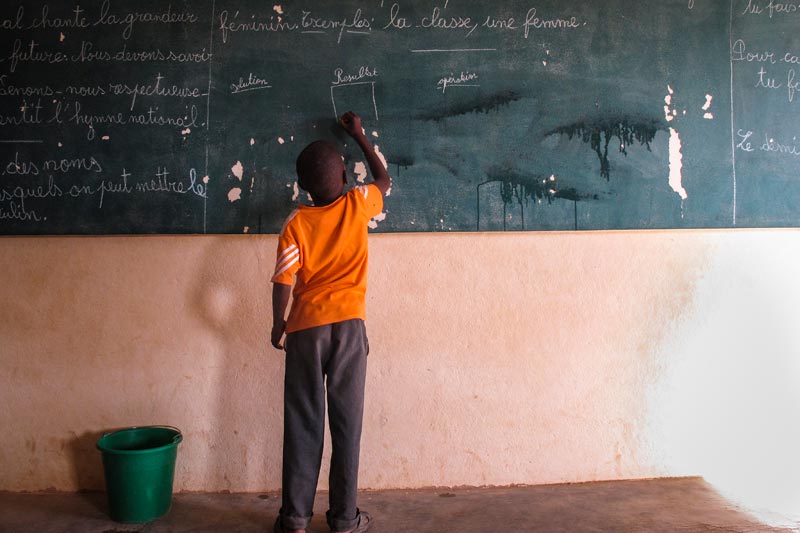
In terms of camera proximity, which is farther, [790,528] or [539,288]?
[539,288]

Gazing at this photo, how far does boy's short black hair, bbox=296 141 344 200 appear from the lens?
2277 millimetres

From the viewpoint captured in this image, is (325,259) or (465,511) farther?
(465,511)

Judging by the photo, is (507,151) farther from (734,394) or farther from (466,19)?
(734,394)

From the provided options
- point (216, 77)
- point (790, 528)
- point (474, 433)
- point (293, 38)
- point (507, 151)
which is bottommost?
point (790, 528)

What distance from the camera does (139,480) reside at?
8.07 ft

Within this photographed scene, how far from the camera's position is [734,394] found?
2855 mm

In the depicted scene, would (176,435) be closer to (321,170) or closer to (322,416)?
(322,416)

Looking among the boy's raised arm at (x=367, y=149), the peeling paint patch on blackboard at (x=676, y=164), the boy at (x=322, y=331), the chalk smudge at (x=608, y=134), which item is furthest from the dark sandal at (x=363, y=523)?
the peeling paint patch on blackboard at (x=676, y=164)

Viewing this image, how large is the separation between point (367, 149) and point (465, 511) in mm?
1601

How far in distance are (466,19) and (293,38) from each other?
2.60ft

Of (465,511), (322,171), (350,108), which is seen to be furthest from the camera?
(350,108)

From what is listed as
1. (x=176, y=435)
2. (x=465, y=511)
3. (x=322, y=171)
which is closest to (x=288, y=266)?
(x=322, y=171)

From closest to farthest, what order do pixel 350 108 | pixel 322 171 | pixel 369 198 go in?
pixel 322 171 < pixel 369 198 < pixel 350 108

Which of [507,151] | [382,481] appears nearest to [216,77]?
[507,151]
